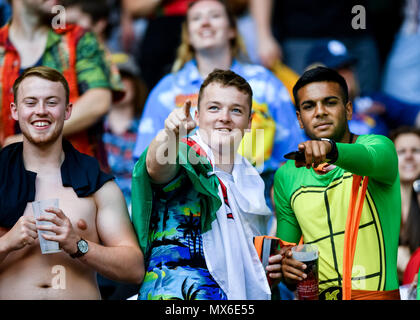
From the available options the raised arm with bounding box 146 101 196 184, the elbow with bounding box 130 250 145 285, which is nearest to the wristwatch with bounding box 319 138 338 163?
the raised arm with bounding box 146 101 196 184

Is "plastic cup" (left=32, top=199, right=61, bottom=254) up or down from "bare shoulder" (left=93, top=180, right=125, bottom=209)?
down

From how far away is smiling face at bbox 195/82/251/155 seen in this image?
3268 millimetres

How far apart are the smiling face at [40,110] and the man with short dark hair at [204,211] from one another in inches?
19.6

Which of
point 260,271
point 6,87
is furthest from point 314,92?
point 6,87

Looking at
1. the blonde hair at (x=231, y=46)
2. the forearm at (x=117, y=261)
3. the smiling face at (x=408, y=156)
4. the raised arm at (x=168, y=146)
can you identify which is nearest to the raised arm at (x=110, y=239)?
the forearm at (x=117, y=261)

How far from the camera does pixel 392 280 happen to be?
10.5 feet

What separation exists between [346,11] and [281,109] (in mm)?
1781

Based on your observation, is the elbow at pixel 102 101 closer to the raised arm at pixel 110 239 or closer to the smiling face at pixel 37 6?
the smiling face at pixel 37 6

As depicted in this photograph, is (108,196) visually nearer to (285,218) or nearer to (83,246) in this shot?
(83,246)

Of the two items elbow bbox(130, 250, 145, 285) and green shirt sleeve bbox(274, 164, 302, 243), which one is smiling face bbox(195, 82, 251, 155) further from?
elbow bbox(130, 250, 145, 285)

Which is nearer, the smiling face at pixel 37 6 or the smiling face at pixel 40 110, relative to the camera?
the smiling face at pixel 40 110

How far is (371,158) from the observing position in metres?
3.08

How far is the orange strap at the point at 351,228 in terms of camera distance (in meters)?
3.16
